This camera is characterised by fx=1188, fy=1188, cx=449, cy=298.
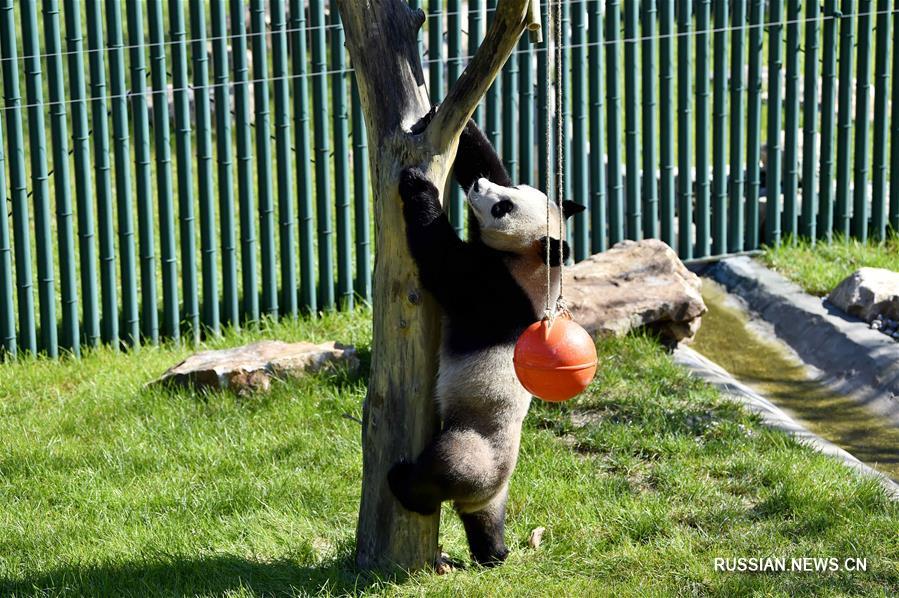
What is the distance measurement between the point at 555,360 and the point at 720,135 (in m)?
5.01

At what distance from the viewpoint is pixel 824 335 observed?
24.5ft

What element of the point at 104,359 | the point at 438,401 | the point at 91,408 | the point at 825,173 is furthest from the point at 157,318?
the point at 825,173

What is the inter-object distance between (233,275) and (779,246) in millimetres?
3952

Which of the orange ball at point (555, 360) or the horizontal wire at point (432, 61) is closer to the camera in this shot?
the orange ball at point (555, 360)

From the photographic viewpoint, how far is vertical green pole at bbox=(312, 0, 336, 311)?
750 centimetres

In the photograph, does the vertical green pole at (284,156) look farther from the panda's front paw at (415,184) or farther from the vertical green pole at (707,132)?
the panda's front paw at (415,184)

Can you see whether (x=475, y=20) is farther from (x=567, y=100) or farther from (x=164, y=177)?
(x=164, y=177)

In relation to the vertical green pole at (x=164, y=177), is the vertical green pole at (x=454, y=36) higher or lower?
higher

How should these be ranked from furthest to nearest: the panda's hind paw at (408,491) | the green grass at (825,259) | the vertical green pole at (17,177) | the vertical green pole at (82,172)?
1. the green grass at (825,259)
2. the vertical green pole at (82,172)
3. the vertical green pole at (17,177)
4. the panda's hind paw at (408,491)

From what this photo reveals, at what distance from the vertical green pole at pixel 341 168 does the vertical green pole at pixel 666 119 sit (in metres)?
2.24

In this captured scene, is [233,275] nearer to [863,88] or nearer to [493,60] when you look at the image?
[493,60]

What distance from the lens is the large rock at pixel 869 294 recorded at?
24.2 ft

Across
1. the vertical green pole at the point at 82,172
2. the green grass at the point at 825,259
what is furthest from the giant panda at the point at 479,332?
the green grass at the point at 825,259

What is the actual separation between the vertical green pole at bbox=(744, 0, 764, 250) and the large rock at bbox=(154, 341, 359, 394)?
Answer: 351 cm
